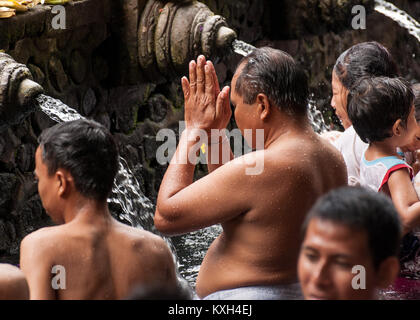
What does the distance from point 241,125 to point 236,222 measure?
0.35 metres

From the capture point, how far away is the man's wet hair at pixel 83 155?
8.09 ft

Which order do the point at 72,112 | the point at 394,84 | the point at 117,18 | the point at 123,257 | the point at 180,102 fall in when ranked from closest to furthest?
the point at 123,257
the point at 394,84
the point at 72,112
the point at 117,18
the point at 180,102

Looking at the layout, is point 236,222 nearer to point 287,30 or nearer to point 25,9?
point 25,9

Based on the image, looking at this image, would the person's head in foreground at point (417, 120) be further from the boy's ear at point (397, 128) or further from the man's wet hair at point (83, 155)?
the man's wet hair at point (83, 155)

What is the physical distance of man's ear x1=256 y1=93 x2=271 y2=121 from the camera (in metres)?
2.71

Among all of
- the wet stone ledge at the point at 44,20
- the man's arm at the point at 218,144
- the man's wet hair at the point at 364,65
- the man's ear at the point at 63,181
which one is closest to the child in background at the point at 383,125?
the man's wet hair at the point at 364,65

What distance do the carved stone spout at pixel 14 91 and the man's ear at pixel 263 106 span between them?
165 cm

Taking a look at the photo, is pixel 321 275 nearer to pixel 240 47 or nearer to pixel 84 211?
pixel 84 211

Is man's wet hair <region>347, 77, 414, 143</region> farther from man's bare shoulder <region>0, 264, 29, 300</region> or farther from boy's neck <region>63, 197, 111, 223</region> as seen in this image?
man's bare shoulder <region>0, 264, 29, 300</region>

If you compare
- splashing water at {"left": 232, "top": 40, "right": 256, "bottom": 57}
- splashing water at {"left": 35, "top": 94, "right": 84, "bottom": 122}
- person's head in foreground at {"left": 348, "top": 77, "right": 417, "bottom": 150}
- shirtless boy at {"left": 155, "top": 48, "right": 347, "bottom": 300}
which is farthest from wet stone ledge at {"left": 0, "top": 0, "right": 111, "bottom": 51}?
person's head in foreground at {"left": 348, "top": 77, "right": 417, "bottom": 150}

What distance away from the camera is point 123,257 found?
247 centimetres

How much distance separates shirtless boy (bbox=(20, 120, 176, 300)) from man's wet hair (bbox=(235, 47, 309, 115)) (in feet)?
1.74

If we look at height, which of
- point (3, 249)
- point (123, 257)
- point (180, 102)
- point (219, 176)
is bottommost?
point (3, 249)
